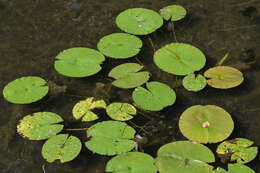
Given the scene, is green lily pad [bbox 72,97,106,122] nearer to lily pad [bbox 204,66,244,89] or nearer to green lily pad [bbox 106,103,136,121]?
green lily pad [bbox 106,103,136,121]

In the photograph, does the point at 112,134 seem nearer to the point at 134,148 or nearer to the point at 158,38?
the point at 134,148

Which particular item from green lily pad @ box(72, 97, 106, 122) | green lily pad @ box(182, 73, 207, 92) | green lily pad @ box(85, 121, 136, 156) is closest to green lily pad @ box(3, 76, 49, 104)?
green lily pad @ box(72, 97, 106, 122)

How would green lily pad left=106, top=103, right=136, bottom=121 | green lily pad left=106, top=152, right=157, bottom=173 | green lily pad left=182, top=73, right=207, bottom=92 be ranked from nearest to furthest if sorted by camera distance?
green lily pad left=106, top=152, right=157, bottom=173 → green lily pad left=106, top=103, right=136, bottom=121 → green lily pad left=182, top=73, right=207, bottom=92

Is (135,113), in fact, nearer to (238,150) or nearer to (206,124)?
(206,124)

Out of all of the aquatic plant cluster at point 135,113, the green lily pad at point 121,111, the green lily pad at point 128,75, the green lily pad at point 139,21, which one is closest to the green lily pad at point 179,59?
the aquatic plant cluster at point 135,113

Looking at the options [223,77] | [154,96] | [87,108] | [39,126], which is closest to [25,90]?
[39,126]
